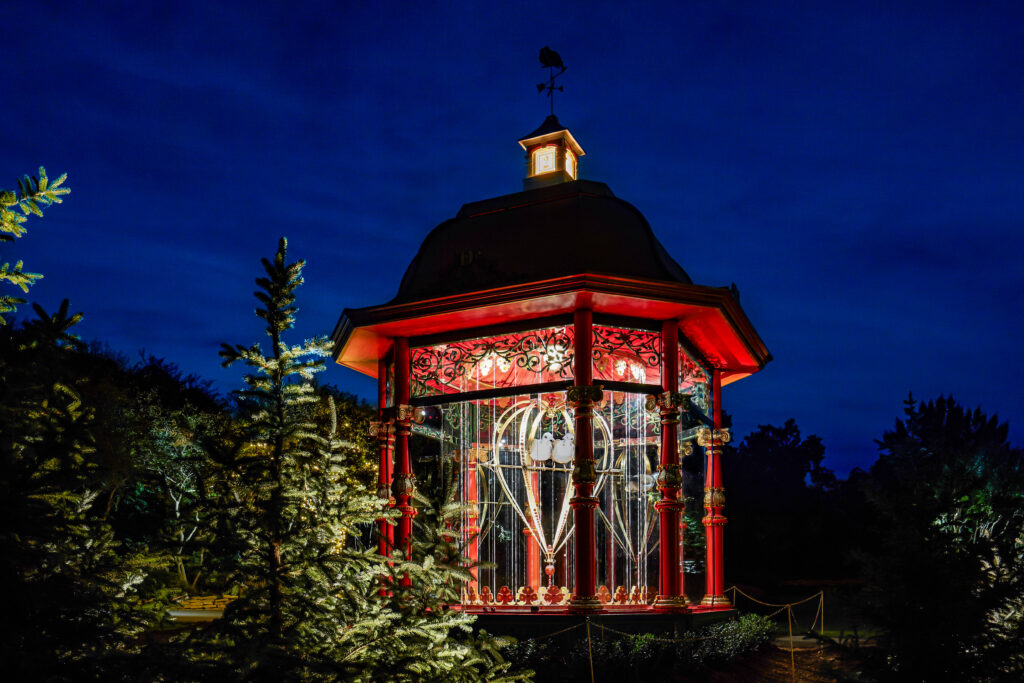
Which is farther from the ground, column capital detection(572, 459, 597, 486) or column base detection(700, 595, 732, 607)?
column capital detection(572, 459, 597, 486)

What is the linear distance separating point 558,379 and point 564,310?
1.71m

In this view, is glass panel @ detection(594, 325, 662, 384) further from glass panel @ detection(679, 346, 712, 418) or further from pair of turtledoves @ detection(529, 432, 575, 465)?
pair of turtledoves @ detection(529, 432, 575, 465)

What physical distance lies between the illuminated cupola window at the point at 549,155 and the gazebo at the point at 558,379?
3 centimetres

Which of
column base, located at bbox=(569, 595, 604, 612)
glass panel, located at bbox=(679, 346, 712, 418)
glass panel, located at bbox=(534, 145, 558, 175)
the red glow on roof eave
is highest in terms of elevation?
glass panel, located at bbox=(534, 145, 558, 175)

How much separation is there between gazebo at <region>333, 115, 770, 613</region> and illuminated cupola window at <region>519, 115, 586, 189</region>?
0.03m

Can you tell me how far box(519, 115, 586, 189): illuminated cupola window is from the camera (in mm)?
14688

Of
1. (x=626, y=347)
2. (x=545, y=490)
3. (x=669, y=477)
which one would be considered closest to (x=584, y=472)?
(x=669, y=477)

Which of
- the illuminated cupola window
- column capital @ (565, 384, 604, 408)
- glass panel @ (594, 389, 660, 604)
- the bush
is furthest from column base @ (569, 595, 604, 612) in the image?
the illuminated cupola window

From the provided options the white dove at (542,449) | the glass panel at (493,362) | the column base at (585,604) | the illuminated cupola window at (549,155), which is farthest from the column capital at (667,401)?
the illuminated cupola window at (549,155)

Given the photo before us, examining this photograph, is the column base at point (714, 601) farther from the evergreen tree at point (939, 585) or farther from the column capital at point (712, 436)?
the evergreen tree at point (939, 585)

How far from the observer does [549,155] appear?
1492 cm

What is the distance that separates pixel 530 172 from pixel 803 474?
37680 mm

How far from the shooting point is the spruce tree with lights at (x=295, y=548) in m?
4.88

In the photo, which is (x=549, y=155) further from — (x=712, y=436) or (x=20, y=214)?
(x=20, y=214)
